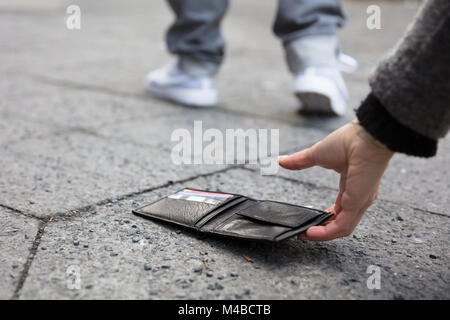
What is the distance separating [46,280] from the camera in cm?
81

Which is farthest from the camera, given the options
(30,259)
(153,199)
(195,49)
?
(195,49)

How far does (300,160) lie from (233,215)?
19 centimetres

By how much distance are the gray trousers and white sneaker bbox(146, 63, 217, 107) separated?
0.04m

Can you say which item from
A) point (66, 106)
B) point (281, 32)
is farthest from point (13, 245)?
point (281, 32)

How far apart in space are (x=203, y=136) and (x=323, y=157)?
0.90m

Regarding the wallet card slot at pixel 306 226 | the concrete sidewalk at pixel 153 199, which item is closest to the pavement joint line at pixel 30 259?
the concrete sidewalk at pixel 153 199

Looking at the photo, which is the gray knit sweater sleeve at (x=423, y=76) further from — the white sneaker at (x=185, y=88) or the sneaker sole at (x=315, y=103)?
the white sneaker at (x=185, y=88)

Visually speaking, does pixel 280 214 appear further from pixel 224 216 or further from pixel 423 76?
pixel 423 76

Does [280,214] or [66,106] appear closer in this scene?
[280,214]

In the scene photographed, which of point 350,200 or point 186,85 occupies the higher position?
point 186,85

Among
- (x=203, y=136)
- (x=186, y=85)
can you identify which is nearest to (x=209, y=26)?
(x=186, y=85)

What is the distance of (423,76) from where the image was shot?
70 centimetres

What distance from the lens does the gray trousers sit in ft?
6.30

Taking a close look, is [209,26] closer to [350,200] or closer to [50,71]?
[50,71]
